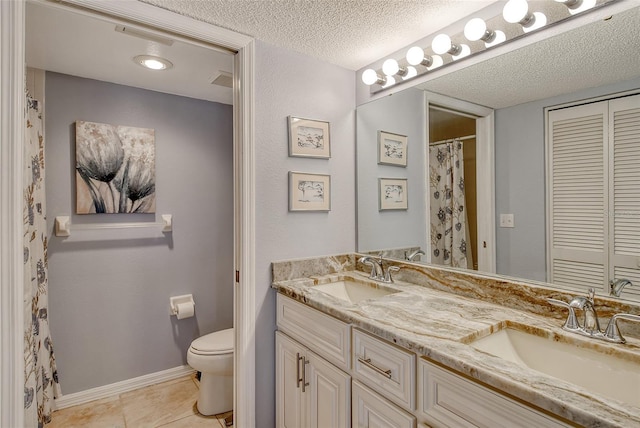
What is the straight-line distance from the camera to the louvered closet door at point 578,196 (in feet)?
3.72

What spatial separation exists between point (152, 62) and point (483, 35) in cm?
183

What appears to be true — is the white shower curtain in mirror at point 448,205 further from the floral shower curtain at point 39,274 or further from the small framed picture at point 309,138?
the floral shower curtain at point 39,274

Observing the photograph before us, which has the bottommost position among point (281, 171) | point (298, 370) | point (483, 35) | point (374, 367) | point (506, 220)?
point (298, 370)

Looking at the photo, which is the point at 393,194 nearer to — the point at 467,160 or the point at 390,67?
the point at 467,160

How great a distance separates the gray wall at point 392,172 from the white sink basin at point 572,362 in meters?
0.66

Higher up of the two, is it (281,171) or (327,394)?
(281,171)

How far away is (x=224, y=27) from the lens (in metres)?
1.59

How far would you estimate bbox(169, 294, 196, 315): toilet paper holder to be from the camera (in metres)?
2.51

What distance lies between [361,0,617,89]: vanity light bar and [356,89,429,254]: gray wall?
0.43 ft

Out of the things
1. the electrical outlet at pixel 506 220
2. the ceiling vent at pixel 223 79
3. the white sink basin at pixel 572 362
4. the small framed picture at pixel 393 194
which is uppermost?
the ceiling vent at pixel 223 79

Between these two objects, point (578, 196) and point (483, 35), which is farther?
point (483, 35)

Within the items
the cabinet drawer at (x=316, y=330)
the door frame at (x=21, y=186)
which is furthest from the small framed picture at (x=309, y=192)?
the cabinet drawer at (x=316, y=330)

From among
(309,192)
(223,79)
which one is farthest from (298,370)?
(223,79)

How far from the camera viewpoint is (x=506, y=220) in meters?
1.39
